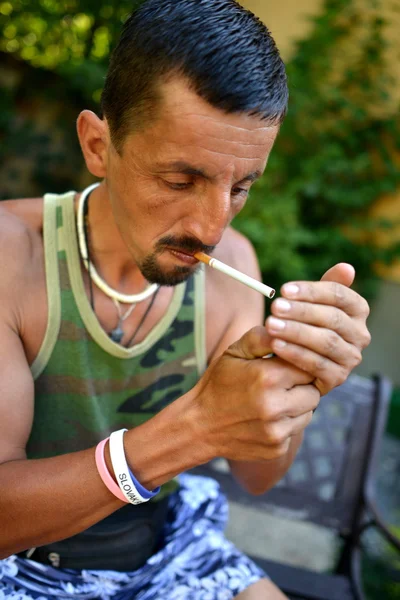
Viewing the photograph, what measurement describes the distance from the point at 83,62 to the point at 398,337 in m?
3.55

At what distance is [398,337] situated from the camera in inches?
203

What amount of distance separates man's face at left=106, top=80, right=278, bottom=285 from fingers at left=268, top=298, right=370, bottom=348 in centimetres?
36

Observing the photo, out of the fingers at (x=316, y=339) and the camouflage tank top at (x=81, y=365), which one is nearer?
the fingers at (x=316, y=339)

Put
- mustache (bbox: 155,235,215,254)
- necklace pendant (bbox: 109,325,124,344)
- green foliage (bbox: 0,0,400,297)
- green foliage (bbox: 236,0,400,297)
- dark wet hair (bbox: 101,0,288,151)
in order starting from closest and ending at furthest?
1. dark wet hair (bbox: 101,0,288,151)
2. mustache (bbox: 155,235,215,254)
3. necklace pendant (bbox: 109,325,124,344)
4. green foliage (bbox: 0,0,400,297)
5. green foliage (bbox: 236,0,400,297)

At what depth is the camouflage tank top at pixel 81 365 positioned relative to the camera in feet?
5.11

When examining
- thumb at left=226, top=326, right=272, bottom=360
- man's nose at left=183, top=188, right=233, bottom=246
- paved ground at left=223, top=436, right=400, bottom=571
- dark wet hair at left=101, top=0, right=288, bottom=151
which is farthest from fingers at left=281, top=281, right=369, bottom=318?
paved ground at left=223, top=436, right=400, bottom=571

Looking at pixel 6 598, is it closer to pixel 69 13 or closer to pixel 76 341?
pixel 76 341

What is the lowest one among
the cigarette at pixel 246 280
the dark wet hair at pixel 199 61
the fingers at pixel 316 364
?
the fingers at pixel 316 364

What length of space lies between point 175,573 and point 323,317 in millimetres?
998

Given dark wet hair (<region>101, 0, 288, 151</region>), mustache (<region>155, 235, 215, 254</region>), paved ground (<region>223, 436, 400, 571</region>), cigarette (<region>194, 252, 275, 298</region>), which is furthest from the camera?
paved ground (<region>223, 436, 400, 571</region>)

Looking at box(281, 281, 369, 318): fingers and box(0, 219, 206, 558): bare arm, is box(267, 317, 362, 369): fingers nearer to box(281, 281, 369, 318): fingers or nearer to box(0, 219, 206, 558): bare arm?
box(281, 281, 369, 318): fingers

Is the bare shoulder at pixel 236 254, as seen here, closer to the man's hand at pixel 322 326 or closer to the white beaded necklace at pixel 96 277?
the white beaded necklace at pixel 96 277

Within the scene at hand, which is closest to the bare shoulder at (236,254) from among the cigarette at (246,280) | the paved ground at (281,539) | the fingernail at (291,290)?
the cigarette at (246,280)

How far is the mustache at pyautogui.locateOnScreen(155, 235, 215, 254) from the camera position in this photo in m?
1.41
